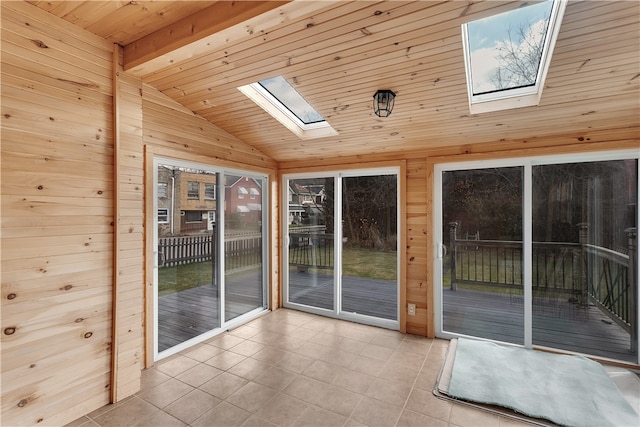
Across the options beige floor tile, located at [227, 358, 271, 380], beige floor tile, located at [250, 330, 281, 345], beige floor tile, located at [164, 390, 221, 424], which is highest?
beige floor tile, located at [250, 330, 281, 345]

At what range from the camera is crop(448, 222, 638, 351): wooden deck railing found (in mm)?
2932

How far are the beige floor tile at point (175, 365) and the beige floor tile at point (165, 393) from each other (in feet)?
0.56

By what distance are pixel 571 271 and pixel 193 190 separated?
4032 millimetres

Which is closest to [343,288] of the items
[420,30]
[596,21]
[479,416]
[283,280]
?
[283,280]

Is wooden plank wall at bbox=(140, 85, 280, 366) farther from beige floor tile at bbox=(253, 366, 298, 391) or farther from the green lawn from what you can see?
beige floor tile at bbox=(253, 366, 298, 391)

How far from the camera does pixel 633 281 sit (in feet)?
9.52

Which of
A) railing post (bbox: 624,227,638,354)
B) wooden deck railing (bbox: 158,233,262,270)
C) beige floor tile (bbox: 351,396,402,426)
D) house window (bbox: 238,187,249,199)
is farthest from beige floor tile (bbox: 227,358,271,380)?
railing post (bbox: 624,227,638,354)

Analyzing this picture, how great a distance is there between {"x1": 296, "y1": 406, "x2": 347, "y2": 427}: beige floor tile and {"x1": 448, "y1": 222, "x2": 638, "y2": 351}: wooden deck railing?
7.32 ft

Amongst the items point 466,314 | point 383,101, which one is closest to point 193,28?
point 383,101

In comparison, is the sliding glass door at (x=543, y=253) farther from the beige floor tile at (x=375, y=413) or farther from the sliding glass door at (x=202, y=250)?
the sliding glass door at (x=202, y=250)

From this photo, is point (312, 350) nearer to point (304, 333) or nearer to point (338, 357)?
point (338, 357)

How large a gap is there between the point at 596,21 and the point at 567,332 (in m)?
2.86

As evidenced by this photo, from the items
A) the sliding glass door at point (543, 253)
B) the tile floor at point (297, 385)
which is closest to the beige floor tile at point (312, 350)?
the tile floor at point (297, 385)

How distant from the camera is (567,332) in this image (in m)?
3.15
